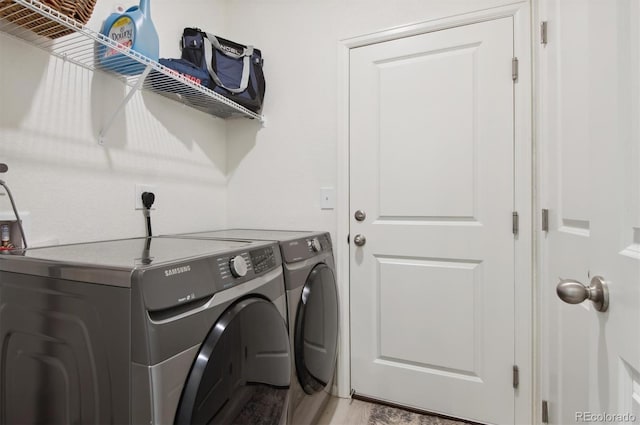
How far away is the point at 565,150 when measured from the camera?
115 centimetres

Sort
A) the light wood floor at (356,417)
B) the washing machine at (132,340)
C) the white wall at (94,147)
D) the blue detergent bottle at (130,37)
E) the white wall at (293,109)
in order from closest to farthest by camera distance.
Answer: the washing machine at (132,340)
the white wall at (94,147)
the blue detergent bottle at (130,37)
the light wood floor at (356,417)
the white wall at (293,109)

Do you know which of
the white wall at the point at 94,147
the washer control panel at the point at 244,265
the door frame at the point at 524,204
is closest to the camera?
the washer control panel at the point at 244,265

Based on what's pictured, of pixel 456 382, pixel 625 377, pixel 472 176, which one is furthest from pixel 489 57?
pixel 456 382

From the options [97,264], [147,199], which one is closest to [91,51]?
[147,199]

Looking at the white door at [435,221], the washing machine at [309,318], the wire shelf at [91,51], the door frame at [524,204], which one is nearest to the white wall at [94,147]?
the wire shelf at [91,51]

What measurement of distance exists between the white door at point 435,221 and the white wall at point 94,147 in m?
0.93

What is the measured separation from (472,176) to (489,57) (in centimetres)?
57

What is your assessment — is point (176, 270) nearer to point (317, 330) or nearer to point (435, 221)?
point (317, 330)

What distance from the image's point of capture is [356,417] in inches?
64.3

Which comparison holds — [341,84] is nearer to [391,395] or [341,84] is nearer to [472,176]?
[472,176]

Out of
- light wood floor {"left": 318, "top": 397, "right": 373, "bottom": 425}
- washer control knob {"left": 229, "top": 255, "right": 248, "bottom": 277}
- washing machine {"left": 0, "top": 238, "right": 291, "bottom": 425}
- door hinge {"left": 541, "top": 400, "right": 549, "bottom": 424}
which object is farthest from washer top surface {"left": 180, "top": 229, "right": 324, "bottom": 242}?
door hinge {"left": 541, "top": 400, "right": 549, "bottom": 424}

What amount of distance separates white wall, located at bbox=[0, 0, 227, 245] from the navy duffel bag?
148mm

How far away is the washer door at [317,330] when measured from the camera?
4.26 feet

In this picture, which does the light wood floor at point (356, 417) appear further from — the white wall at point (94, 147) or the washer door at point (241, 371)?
the white wall at point (94, 147)
